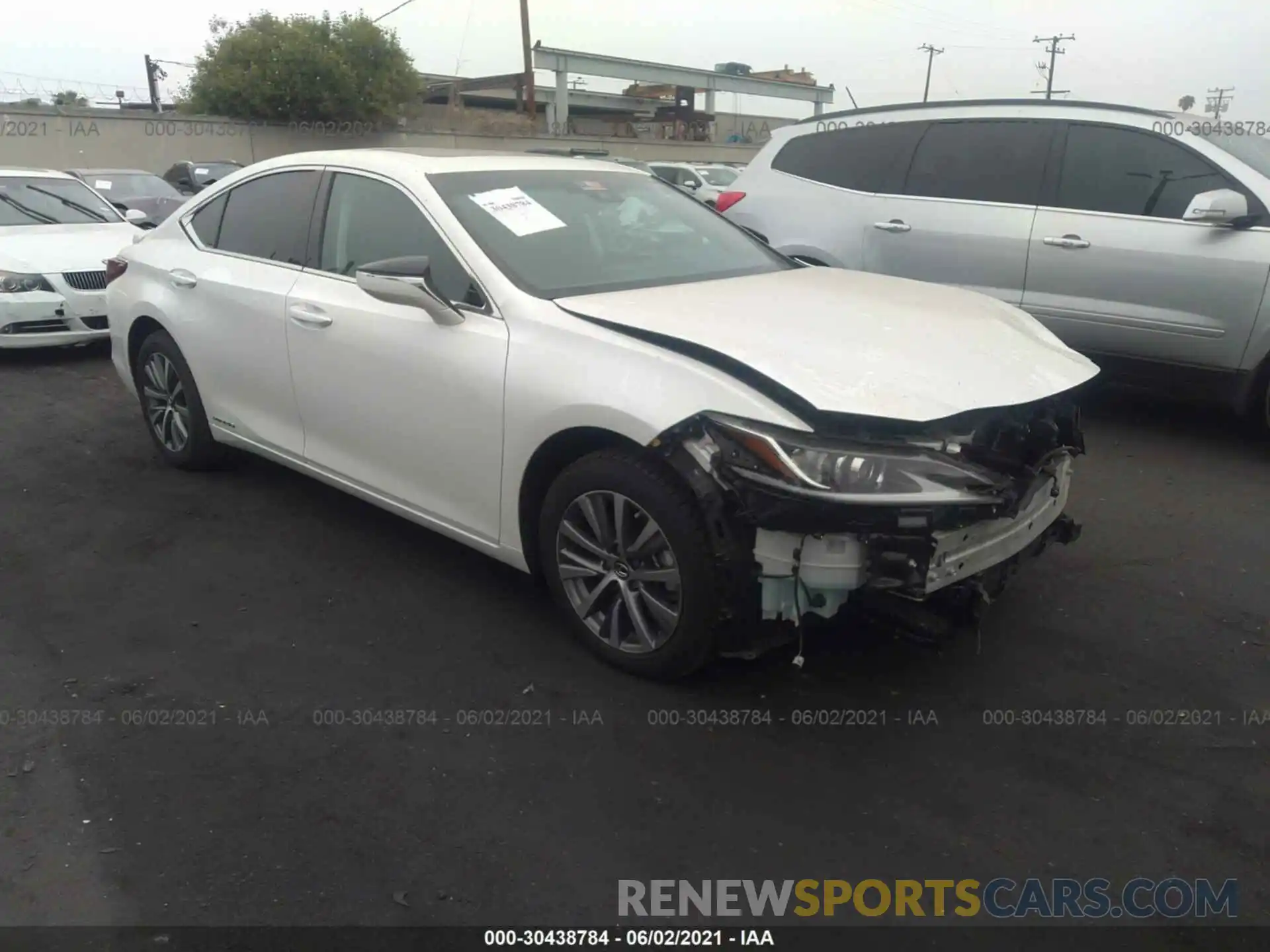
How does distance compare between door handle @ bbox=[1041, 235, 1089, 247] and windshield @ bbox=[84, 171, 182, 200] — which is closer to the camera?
door handle @ bbox=[1041, 235, 1089, 247]

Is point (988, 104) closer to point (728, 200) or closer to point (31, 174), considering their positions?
point (728, 200)

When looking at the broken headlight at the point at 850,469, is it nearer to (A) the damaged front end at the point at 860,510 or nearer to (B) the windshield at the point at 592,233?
(A) the damaged front end at the point at 860,510

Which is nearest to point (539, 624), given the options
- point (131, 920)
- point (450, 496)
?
point (450, 496)

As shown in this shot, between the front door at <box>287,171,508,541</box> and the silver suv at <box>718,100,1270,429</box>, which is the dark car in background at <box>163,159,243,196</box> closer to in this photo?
the silver suv at <box>718,100,1270,429</box>

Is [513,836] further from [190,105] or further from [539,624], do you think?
[190,105]

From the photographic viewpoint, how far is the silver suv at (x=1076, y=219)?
5332 millimetres

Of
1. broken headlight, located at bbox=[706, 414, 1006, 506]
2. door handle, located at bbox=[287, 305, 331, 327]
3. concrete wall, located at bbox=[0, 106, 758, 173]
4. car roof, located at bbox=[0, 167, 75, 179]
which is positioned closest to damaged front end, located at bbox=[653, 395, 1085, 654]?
broken headlight, located at bbox=[706, 414, 1006, 506]

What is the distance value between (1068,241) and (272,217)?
4.36m

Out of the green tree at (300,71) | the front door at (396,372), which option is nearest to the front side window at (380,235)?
the front door at (396,372)

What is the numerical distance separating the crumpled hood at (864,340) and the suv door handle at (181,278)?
239cm

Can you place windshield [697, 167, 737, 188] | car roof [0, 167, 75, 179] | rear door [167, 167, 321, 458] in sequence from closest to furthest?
rear door [167, 167, 321, 458]
car roof [0, 167, 75, 179]
windshield [697, 167, 737, 188]

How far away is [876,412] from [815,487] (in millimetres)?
265

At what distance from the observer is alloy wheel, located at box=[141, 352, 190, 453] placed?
16.7 ft

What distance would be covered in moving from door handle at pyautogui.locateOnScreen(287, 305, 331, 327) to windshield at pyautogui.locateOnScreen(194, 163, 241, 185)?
17.0m
